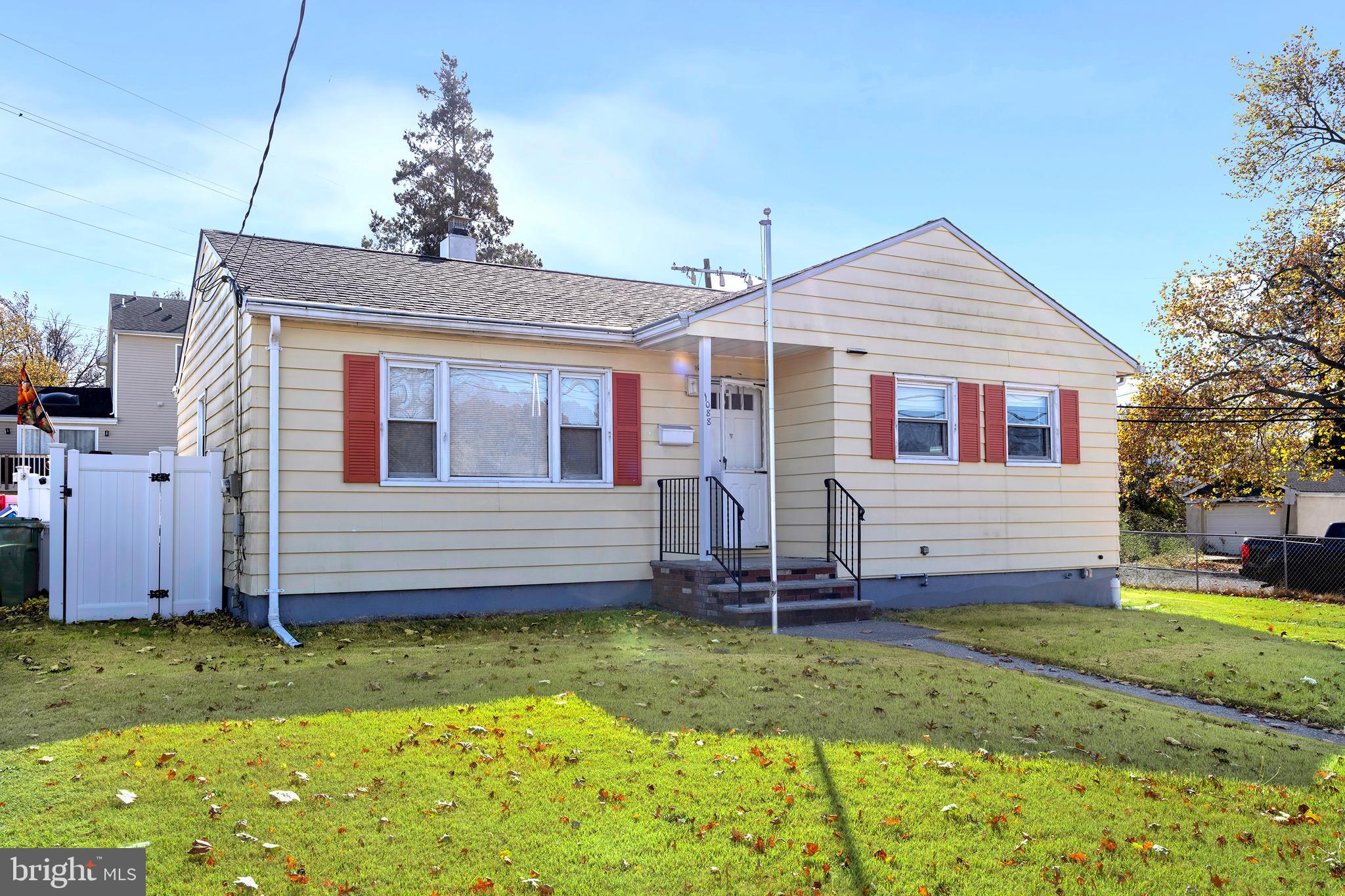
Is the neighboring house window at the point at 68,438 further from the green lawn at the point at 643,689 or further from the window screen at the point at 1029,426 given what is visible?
the window screen at the point at 1029,426

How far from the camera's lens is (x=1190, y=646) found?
9.06 meters

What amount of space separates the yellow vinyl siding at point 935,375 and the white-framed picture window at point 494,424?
1.78 metres

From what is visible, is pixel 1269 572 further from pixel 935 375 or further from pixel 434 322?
pixel 434 322

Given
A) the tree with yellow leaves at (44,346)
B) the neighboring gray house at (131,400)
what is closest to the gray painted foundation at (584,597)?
the neighboring gray house at (131,400)

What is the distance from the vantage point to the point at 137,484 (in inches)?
395

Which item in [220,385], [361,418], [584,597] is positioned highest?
[220,385]

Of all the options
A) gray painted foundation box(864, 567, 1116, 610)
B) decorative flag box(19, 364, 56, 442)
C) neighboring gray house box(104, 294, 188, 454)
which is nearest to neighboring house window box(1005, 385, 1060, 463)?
gray painted foundation box(864, 567, 1116, 610)

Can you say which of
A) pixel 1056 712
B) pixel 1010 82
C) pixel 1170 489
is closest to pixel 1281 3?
pixel 1010 82

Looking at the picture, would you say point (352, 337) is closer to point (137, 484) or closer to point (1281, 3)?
point (137, 484)

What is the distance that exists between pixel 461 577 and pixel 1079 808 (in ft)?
23.4

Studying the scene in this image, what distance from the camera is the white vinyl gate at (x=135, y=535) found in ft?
31.8

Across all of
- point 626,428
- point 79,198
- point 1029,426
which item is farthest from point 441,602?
point 79,198

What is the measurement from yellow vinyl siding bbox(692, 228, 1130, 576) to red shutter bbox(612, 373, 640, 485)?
123cm

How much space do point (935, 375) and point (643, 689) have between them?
721cm
